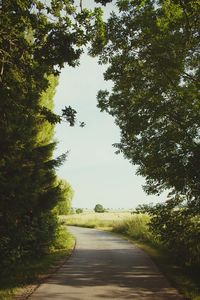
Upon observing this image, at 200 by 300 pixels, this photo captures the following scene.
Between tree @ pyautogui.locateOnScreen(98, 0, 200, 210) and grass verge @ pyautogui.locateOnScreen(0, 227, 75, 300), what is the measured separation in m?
5.28

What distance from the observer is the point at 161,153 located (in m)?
14.5

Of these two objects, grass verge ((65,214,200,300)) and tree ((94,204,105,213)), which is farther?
tree ((94,204,105,213))

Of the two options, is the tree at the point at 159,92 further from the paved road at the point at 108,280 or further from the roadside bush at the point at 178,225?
the paved road at the point at 108,280

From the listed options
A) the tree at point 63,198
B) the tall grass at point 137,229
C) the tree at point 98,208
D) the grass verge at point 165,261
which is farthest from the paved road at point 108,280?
the tree at point 98,208

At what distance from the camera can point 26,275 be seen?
45.6ft

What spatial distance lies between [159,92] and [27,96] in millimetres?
5583

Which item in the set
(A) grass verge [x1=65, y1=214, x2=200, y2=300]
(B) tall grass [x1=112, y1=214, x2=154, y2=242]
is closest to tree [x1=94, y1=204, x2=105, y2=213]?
(B) tall grass [x1=112, y1=214, x2=154, y2=242]

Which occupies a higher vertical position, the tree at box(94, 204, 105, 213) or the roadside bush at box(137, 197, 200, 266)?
the tree at box(94, 204, 105, 213)

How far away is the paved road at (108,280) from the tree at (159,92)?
3222 mm

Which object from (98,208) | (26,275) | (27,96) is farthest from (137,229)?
(98,208)

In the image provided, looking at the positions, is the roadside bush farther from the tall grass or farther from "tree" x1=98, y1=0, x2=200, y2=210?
the tall grass

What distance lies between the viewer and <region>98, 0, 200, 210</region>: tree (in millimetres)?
13766

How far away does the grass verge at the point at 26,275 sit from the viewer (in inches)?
445

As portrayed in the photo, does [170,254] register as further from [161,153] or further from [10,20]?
[10,20]
